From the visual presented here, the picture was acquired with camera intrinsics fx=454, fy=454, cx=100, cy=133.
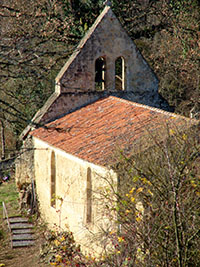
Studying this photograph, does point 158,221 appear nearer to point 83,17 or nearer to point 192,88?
point 83,17

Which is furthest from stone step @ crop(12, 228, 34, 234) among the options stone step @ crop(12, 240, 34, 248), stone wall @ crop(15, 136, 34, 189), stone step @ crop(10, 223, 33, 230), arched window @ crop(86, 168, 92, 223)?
arched window @ crop(86, 168, 92, 223)

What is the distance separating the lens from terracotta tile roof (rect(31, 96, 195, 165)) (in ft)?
43.3

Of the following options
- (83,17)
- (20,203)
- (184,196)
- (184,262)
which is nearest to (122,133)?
(184,196)

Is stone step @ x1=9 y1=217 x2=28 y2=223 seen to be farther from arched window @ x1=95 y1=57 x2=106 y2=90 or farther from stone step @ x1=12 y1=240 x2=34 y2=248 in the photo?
arched window @ x1=95 y1=57 x2=106 y2=90

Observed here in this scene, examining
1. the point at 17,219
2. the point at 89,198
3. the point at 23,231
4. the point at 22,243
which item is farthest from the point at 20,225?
the point at 89,198

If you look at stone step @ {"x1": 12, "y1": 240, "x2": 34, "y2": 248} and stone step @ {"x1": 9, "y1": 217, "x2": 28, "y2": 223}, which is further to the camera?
stone step @ {"x1": 9, "y1": 217, "x2": 28, "y2": 223}

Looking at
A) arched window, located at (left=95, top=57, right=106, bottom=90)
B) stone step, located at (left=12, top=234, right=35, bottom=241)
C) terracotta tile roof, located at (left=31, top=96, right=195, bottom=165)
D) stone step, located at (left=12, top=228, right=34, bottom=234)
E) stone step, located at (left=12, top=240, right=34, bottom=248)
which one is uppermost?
arched window, located at (left=95, top=57, right=106, bottom=90)

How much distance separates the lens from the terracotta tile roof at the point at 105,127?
43.3ft

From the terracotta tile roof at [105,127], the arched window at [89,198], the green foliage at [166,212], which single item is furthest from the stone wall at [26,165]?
the green foliage at [166,212]

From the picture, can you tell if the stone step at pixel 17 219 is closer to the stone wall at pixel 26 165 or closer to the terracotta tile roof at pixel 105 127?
the stone wall at pixel 26 165

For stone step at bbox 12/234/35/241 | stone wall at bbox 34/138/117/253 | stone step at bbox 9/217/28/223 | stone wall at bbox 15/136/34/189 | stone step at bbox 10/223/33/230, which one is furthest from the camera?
stone wall at bbox 15/136/34/189

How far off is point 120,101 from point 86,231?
5113 mm

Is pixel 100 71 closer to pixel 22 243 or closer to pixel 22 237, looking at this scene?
pixel 22 237

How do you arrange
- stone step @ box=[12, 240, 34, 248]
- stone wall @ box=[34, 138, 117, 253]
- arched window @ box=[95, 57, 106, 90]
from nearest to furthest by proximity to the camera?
stone wall @ box=[34, 138, 117, 253] → stone step @ box=[12, 240, 34, 248] → arched window @ box=[95, 57, 106, 90]
